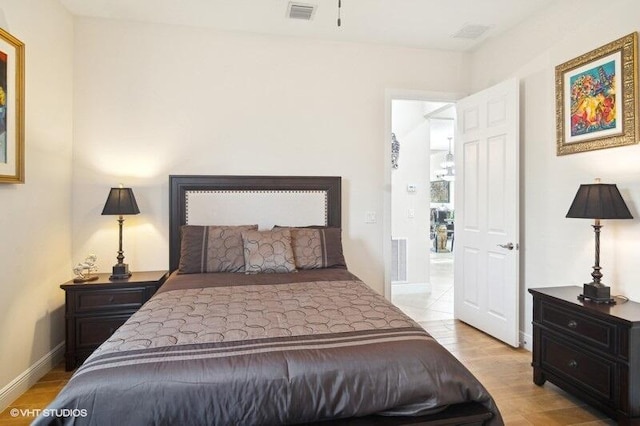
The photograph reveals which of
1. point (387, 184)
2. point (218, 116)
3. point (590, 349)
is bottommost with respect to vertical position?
point (590, 349)

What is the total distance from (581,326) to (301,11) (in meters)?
3.11

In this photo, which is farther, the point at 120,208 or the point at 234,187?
Answer: the point at 234,187

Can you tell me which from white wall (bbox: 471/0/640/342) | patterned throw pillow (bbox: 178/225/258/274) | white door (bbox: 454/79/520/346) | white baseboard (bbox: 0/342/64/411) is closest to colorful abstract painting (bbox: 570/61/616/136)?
white wall (bbox: 471/0/640/342)

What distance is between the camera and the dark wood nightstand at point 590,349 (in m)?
2.04

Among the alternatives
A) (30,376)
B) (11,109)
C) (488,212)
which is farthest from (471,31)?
(30,376)

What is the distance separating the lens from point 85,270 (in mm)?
3109

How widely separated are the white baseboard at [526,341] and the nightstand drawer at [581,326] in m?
0.76

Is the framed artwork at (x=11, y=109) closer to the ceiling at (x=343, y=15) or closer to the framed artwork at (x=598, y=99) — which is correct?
the ceiling at (x=343, y=15)

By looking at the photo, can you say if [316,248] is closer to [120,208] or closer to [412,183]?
[120,208]

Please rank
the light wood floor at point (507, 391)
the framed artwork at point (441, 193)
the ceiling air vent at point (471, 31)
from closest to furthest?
the light wood floor at point (507, 391) → the ceiling air vent at point (471, 31) → the framed artwork at point (441, 193)

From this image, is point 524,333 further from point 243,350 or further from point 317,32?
point 317,32

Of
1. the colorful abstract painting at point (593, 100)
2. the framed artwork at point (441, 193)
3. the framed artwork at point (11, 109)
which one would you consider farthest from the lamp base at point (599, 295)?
the framed artwork at point (441, 193)

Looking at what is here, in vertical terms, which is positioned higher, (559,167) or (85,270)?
(559,167)

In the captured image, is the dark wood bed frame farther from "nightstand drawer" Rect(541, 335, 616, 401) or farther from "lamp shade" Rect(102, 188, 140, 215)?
"nightstand drawer" Rect(541, 335, 616, 401)
